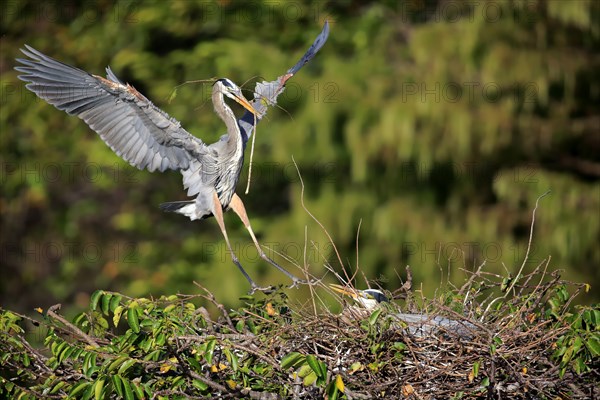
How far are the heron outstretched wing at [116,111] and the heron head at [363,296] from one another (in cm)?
99

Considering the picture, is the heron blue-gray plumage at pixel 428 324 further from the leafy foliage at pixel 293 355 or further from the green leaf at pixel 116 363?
the green leaf at pixel 116 363

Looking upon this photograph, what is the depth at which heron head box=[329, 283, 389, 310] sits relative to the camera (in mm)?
3904

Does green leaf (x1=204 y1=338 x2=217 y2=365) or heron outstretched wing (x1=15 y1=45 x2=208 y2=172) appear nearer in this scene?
green leaf (x1=204 y1=338 x2=217 y2=365)

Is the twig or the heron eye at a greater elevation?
the heron eye

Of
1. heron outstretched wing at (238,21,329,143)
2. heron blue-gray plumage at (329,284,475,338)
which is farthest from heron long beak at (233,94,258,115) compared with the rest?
heron blue-gray plumage at (329,284,475,338)

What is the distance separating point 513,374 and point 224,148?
1.93 meters

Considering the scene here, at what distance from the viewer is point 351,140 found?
9305 millimetres

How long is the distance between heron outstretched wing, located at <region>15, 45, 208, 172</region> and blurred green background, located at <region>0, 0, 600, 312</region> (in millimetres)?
3312

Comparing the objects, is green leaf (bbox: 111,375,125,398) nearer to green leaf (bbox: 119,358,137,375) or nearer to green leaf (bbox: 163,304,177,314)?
green leaf (bbox: 119,358,137,375)

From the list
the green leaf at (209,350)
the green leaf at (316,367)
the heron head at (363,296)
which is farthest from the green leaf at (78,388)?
the heron head at (363,296)

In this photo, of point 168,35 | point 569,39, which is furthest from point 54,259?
point 569,39

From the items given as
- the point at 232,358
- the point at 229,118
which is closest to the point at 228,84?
the point at 229,118

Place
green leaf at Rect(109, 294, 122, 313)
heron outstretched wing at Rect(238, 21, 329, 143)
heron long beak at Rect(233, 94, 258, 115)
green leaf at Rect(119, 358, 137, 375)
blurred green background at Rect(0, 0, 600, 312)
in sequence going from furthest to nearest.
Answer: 1. blurred green background at Rect(0, 0, 600, 312)
2. heron outstretched wing at Rect(238, 21, 329, 143)
3. heron long beak at Rect(233, 94, 258, 115)
4. green leaf at Rect(109, 294, 122, 313)
5. green leaf at Rect(119, 358, 137, 375)

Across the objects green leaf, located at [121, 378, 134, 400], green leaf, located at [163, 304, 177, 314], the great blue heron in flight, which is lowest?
green leaf, located at [121, 378, 134, 400]
